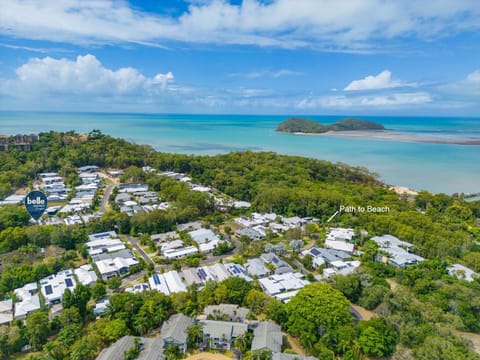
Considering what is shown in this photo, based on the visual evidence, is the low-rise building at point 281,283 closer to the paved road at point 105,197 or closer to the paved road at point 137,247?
the paved road at point 137,247

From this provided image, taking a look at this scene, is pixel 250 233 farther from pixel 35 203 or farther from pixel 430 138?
pixel 430 138

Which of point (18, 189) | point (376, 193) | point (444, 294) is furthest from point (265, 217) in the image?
point (18, 189)

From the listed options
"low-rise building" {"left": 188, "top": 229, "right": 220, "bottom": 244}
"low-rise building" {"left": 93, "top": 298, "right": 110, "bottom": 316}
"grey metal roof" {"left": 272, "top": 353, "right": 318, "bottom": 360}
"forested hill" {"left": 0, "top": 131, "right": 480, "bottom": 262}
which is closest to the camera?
"grey metal roof" {"left": 272, "top": 353, "right": 318, "bottom": 360}

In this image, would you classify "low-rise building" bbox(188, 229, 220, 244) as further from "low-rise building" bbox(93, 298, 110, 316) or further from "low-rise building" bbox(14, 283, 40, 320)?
"low-rise building" bbox(14, 283, 40, 320)

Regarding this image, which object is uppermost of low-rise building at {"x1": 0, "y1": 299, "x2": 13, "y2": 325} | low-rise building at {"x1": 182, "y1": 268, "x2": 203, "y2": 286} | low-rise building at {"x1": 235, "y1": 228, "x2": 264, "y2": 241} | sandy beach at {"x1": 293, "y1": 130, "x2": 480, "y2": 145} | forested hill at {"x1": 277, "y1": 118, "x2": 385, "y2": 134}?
forested hill at {"x1": 277, "y1": 118, "x2": 385, "y2": 134}

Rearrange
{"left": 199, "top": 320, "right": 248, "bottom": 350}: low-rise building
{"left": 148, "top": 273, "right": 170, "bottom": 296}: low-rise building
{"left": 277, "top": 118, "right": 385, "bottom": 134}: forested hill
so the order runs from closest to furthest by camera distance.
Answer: {"left": 199, "top": 320, "right": 248, "bottom": 350}: low-rise building < {"left": 148, "top": 273, "right": 170, "bottom": 296}: low-rise building < {"left": 277, "top": 118, "right": 385, "bottom": 134}: forested hill

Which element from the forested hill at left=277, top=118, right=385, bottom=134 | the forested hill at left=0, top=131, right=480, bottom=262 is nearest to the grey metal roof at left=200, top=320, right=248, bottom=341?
the forested hill at left=0, top=131, right=480, bottom=262

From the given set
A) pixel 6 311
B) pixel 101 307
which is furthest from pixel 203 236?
pixel 6 311

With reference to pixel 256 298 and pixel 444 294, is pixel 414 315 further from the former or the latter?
pixel 256 298
